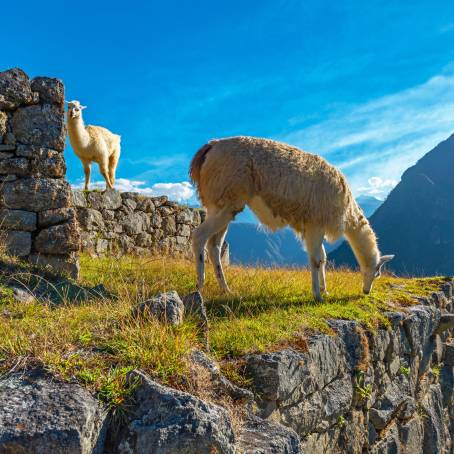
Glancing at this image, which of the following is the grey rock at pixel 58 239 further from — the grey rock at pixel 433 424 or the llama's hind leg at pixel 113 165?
the grey rock at pixel 433 424

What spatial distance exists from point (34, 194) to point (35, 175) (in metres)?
0.27

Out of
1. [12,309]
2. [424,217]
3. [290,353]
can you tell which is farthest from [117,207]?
[424,217]

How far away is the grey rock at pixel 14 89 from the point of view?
5.97m

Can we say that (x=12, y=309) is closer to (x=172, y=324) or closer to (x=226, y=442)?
(x=172, y=324)

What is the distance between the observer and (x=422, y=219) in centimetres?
12850

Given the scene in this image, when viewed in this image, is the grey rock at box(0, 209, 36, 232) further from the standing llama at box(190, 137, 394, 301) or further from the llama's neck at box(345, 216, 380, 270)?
the llama's neck at box(345, 216, 380, 270)

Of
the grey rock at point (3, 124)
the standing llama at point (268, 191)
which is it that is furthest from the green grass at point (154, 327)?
the grey rock at point (3, 124)

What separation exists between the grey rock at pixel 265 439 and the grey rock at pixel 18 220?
446 cm

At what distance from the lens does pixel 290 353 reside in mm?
3926

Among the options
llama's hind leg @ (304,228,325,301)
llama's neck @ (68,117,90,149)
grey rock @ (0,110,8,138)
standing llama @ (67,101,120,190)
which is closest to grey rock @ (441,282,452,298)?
llama's hind leg @ (304,228,325,301)

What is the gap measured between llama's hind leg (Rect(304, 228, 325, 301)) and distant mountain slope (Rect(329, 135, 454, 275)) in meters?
106

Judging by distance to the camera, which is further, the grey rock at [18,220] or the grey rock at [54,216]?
the grey rock at [54,216]

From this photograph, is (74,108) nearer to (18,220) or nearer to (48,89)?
(48,89)

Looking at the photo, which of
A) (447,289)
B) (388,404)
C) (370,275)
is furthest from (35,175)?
(447,289)
